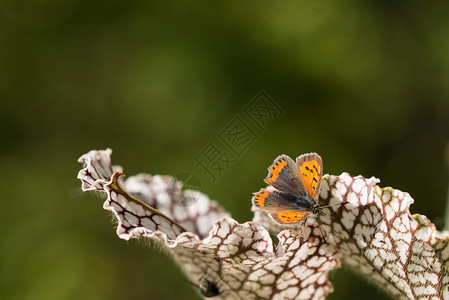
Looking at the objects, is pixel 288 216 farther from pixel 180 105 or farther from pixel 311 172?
pixel 180 105

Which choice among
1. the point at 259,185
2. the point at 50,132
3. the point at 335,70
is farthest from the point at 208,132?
the point at 50,132

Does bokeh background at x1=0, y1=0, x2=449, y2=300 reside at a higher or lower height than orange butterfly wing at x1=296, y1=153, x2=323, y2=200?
higher

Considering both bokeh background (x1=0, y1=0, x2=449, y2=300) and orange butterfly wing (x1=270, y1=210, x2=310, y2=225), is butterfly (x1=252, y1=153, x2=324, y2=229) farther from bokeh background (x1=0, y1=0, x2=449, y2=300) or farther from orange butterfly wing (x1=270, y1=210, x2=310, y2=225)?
bokeh background (x1=0, y1=0, x2=449, y2=300)

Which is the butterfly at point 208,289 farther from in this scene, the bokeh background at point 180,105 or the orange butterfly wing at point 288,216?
the bokeh background at point 180,105

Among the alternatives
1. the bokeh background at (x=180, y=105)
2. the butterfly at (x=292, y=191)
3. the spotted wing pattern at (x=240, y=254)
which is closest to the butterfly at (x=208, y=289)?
the spotted wing pattern at (x=240, y=254)

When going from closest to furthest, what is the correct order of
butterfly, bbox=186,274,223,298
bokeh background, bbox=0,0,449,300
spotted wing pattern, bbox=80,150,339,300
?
1. spotted wing pattern, bbox=80,150,339,300
2. butterfly, bbox=186,274,223,298
3. bokeh background, bbox=0,0,449,300

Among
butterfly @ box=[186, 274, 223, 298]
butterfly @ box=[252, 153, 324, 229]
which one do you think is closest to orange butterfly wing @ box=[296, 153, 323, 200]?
butterfly @ box=[252, 153, 324, 229]

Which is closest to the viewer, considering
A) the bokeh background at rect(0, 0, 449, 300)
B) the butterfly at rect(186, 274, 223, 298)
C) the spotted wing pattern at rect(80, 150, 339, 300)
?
the spotted wing pattern at rect(80, 150, 339, 300)
